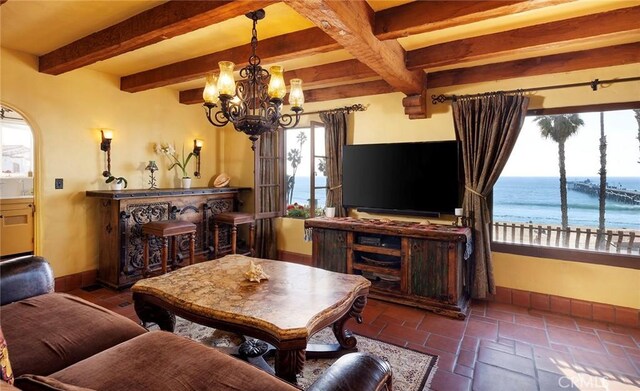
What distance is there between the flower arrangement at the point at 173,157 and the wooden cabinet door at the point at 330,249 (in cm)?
234

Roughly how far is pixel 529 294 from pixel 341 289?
7.66ft

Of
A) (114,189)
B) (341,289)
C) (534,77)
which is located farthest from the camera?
(114,189)

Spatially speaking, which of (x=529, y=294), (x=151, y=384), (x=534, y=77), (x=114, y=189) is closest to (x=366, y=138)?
(x=534, y=77)

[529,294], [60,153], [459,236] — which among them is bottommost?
[529,294]

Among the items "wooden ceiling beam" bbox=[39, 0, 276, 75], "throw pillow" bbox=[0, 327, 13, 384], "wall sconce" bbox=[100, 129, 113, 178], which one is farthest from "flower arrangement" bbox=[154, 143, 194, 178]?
"throw pillow" bbox=[0, 327, 13, 384]

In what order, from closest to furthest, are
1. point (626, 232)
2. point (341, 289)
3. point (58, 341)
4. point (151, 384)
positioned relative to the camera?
point (151, 384) → point (58, 341) → point (341, 289) → point (626, 232)

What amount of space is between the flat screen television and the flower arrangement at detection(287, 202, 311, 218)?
32.6 inches

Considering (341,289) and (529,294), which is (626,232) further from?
(341,289)

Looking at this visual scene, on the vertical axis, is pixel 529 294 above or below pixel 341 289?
below

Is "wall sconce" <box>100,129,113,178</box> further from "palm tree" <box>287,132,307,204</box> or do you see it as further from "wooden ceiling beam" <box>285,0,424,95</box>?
"wooden ceiling beam" <box>285,0,424,95</box>

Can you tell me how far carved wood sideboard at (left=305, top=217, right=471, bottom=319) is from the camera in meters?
3.03

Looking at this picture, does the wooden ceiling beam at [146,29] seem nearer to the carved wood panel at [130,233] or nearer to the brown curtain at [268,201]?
the carved wood panel at [130,233]

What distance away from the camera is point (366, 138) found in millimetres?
4070

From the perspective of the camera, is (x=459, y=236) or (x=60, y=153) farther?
(x=60, y=153)
